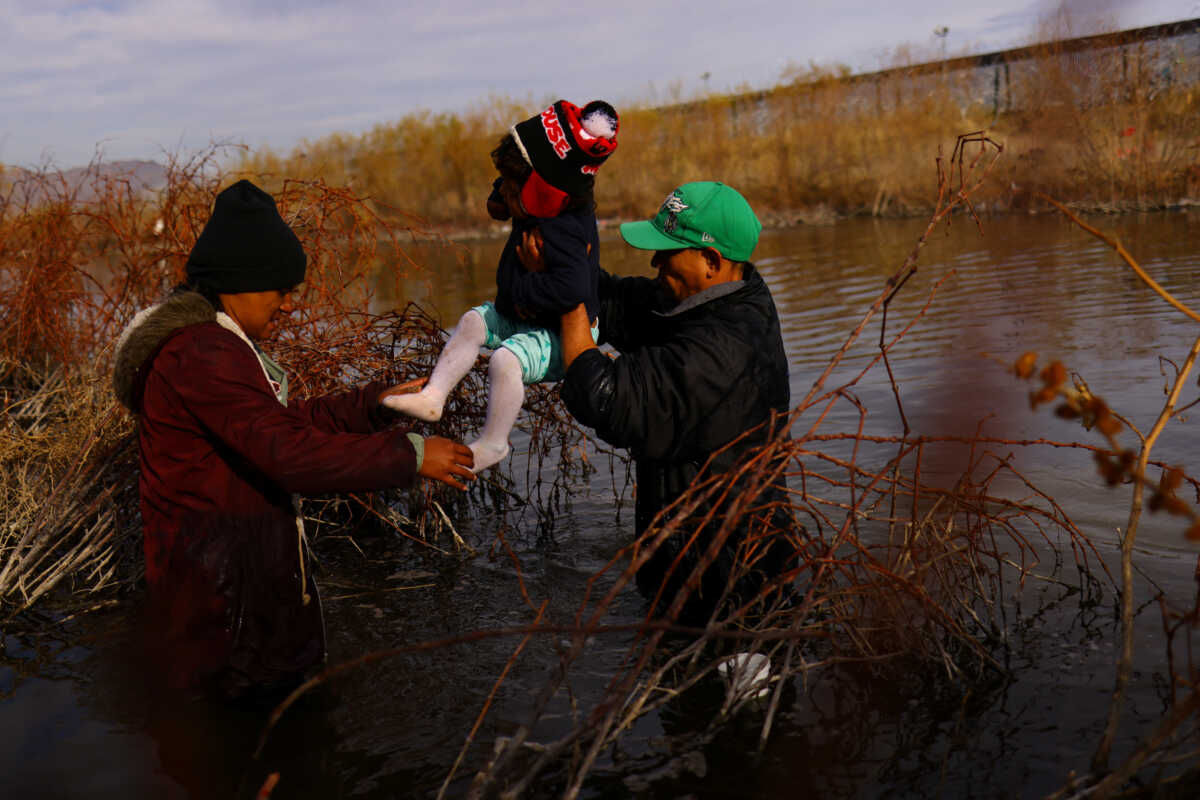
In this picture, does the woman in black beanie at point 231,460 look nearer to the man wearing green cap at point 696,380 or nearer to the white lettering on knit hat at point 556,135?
the man wearing green cap at point 696,380

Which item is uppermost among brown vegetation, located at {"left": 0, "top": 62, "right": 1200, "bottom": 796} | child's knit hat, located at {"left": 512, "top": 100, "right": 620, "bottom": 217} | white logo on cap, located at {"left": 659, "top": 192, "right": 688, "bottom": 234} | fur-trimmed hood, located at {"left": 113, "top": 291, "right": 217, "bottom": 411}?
child's knit hat, located at {"left": 512, "top": 100, "right": 620, "bottom": 217}

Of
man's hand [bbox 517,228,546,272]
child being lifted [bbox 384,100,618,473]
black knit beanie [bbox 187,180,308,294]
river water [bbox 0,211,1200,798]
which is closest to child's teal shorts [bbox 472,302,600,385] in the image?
child being lifted [bbox 384,100,618,473]

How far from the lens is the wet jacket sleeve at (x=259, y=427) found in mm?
2803

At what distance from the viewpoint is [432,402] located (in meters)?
3.45

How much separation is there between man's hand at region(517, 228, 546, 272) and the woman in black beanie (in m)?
0.71

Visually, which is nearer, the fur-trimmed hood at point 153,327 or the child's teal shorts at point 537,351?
the fur-trimmed hood at point 153,327

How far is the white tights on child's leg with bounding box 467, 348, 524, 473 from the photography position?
3346 millimetres

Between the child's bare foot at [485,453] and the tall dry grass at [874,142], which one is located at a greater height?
the tall dry grass at [874,142]

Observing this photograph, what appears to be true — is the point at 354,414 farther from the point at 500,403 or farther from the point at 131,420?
the point at 131,420

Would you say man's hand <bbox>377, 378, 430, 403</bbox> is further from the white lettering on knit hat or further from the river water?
the river water

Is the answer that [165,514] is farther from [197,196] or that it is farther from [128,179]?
[128,179]

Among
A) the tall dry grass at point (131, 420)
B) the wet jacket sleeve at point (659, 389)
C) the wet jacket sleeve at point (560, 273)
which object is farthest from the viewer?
the tall dry grass at point (131, 420)

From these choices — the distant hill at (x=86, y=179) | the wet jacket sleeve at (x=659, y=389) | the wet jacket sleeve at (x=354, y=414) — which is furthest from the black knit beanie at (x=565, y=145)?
the distant hill at (x=86, y=179)

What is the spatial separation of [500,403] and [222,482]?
90cm
